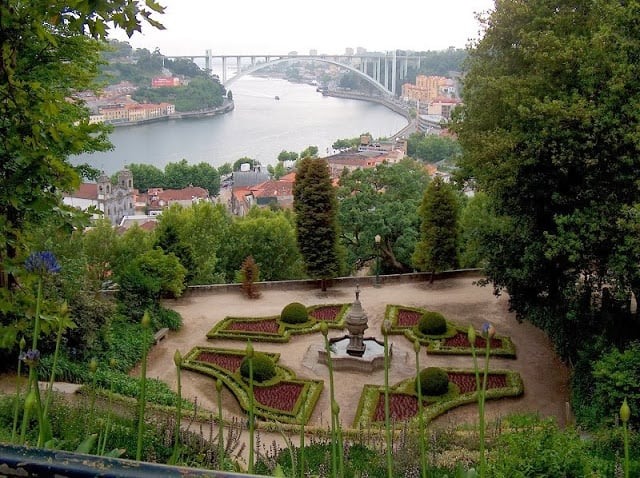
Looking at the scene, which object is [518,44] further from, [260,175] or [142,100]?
[142,100]

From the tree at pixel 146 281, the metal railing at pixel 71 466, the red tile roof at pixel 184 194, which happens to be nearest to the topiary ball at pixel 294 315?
the tree at pixel 146 281

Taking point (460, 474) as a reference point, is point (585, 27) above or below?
above

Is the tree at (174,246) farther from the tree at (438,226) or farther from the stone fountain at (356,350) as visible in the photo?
the tree at (438,226)

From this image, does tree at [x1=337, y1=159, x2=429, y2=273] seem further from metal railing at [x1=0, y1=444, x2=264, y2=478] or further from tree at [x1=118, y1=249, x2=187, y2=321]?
metal railing at [x1=0, y1=444, x2=264, y2=478]

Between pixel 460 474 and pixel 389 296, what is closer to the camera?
pixel 460 474

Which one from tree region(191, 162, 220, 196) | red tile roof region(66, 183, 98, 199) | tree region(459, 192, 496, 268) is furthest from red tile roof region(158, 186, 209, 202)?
tree region(459, 192, 496, 268)

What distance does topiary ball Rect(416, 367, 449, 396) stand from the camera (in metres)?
11.2

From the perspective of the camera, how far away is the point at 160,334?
1327 cm

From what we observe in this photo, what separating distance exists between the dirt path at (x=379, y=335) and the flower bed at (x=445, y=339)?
151 mm

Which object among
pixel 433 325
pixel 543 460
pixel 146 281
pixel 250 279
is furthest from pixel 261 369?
pixel 543 460

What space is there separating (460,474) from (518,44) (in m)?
10.8

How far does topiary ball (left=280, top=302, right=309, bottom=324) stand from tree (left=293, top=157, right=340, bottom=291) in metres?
2.22

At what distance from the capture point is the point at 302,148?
69.9m

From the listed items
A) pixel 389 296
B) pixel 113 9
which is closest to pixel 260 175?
pixel 389 296
